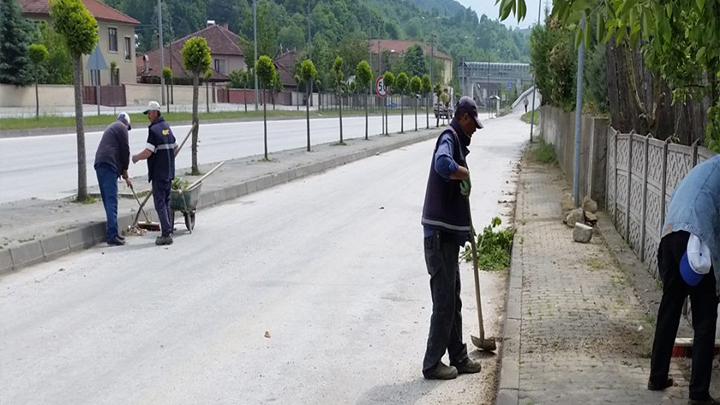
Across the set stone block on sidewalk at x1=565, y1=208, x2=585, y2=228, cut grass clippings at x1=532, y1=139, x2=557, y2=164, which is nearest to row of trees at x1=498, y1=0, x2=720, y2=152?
Result: stone block on sidewalk at x1=565, y1=208, x2=585, y2=228

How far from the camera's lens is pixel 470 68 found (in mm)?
131500

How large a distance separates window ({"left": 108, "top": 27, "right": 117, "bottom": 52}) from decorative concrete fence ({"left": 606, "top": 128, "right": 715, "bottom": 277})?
68659 millimetres

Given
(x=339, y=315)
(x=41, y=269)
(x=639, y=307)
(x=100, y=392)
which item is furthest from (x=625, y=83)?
(x=100, y=392)

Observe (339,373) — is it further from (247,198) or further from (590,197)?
(247,198)

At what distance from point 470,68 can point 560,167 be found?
364 ft

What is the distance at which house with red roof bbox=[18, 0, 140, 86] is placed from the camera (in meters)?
73.2

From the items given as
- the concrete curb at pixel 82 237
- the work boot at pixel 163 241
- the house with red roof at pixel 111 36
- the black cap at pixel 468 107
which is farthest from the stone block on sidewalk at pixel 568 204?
the house with red roof at pixel 111 36

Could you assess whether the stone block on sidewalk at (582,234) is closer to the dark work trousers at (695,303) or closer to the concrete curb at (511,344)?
the concrete curb at (511,344)

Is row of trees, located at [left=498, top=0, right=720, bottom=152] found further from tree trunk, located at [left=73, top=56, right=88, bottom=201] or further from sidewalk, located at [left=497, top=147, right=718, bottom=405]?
tree trunk, located at [left=73, top=56, right=88, bottom=201]

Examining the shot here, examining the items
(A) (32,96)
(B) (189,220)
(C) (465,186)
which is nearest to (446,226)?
(C) (465,186)

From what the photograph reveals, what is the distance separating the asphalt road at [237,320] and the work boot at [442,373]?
0.24ft

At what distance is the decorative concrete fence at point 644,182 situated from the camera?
785cm

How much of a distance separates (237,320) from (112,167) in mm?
4923

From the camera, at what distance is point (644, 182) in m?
9.48
